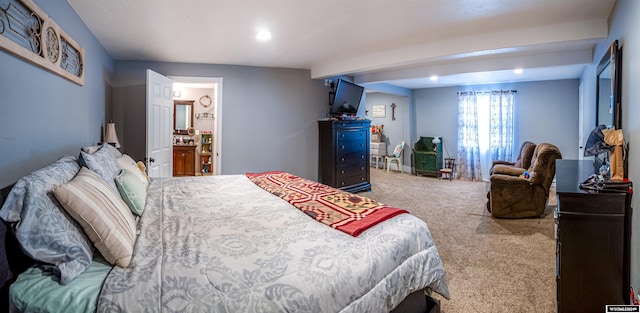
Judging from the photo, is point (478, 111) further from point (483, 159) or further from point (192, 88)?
point (192, 88)

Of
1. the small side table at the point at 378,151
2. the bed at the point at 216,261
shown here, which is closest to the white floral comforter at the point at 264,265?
the bed at the point at 216,261

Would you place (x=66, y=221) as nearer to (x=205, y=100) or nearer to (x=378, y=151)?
(x=205, y=100)

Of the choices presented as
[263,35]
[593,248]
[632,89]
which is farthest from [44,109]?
[632,89]

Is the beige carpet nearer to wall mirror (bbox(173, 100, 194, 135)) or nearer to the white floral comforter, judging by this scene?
the white floral comforter

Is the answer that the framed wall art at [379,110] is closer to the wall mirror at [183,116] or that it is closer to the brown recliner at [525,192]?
the wall mirror at [183,116]

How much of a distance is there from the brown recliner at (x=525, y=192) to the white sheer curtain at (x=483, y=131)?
2851 mm

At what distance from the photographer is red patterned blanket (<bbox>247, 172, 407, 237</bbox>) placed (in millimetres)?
1679

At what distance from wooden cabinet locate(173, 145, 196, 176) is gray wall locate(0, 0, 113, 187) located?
422 centimetres

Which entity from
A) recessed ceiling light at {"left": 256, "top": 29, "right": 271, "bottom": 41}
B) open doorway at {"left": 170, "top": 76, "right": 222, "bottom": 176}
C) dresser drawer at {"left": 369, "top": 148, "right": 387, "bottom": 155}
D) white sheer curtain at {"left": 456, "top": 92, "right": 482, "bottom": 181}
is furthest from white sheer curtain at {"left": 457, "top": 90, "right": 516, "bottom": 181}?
open doorway at {"left": 170, "top": 76, "right": 222, "bottom": 176}

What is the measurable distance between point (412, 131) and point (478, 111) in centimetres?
163

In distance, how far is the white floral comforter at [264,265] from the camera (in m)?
1.07

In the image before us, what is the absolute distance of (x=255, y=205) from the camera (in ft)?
6.91

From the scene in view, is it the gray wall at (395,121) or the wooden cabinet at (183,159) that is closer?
the wooden cabinet at (183,159)

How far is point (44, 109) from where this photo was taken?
78.9 inches
